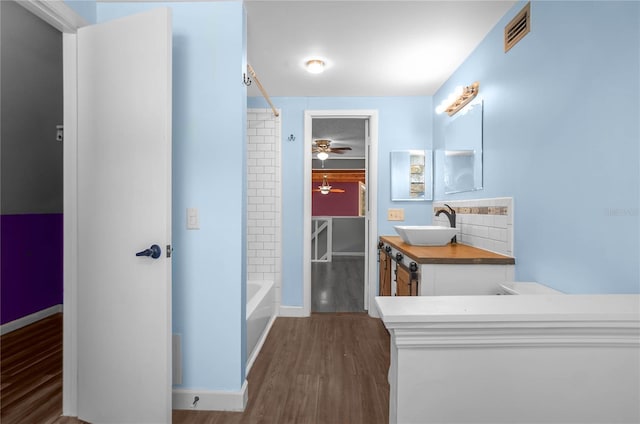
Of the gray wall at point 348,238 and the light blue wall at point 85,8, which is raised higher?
the light blue wall at point 85,8

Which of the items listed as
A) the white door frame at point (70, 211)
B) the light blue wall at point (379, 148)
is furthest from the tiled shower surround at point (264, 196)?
the white door frame at point (70, 211)

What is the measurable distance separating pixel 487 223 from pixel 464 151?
0.70m

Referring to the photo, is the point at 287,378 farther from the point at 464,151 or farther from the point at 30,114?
the point at 30,114

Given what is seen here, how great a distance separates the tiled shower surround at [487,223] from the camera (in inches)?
78.4

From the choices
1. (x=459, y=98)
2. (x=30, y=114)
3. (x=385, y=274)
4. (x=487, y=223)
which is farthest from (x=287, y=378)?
(x=30, y=114)

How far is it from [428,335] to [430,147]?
9.84 ft

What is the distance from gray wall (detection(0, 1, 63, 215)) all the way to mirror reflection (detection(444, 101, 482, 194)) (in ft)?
12.3

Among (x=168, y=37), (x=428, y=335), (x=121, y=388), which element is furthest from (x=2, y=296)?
(x=428, y=335)

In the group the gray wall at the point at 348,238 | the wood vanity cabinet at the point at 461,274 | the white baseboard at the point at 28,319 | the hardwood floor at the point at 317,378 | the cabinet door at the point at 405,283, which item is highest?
the wood vanity cabinet at the point at 461,274

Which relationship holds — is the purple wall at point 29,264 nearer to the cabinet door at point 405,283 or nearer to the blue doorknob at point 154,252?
the blue doorknob at point 154,252

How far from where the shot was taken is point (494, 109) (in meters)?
2.14

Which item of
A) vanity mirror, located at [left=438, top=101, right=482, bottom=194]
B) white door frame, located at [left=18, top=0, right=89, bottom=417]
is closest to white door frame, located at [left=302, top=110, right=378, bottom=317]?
vanity mirror, located at [left=438, top=101, right=482, bottom=194]

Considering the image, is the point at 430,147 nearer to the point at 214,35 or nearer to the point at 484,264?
the point at 484,264

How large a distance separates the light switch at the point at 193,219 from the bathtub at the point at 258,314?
0.84 meters
